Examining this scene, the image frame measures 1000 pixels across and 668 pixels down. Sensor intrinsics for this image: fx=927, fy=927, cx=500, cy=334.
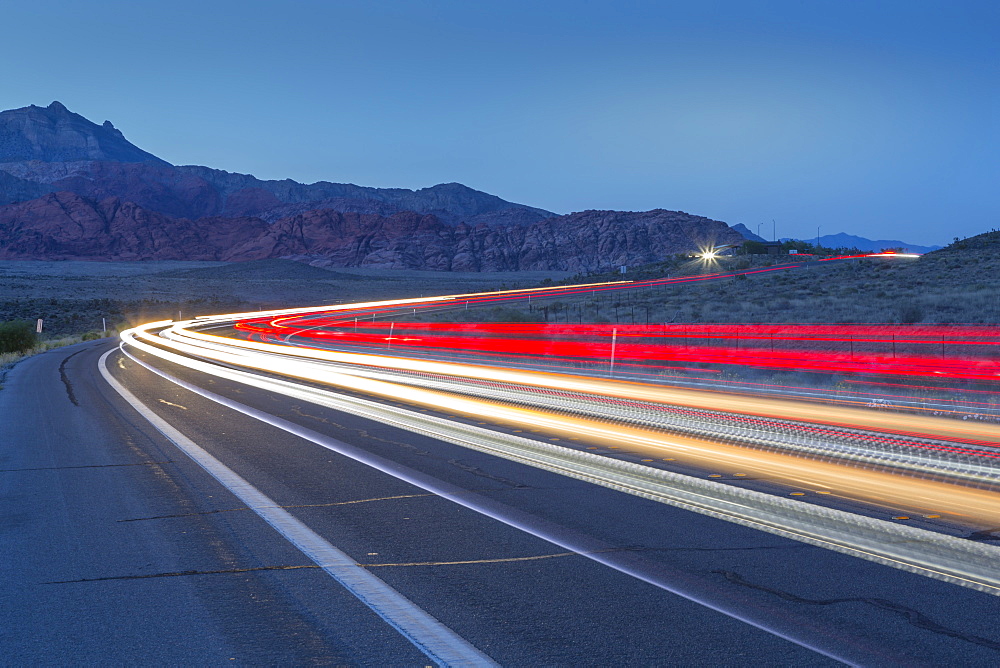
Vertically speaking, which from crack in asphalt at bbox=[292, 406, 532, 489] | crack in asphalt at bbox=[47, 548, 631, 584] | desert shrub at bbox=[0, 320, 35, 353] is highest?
crack in asphalt at bbox=[47, 548, 631, 584]

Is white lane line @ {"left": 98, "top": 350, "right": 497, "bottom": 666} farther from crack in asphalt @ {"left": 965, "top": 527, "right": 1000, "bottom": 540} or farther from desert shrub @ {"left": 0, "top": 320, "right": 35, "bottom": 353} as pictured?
desert shrub @ {"left": 0, "top": 320, "right": 35, "bottom": 353}

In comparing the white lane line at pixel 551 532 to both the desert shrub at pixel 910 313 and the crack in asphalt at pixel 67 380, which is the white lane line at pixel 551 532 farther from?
the desert shrub at pixel 910 313

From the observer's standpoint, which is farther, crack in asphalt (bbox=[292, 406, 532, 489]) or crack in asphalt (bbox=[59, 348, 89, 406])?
crack in asphalt (bbox=[59, 348, 89, 406])

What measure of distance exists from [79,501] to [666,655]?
19.8 feet

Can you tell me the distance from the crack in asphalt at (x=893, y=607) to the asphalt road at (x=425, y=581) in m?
0.02

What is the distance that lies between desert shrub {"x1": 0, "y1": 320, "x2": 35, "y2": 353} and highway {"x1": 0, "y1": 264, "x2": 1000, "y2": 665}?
30.3 m

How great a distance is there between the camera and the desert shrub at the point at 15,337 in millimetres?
40812

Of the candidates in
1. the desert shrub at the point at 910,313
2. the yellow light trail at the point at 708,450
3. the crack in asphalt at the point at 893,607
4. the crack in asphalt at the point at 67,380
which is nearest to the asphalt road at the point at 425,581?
the crack in asphalt at the point at 893,607

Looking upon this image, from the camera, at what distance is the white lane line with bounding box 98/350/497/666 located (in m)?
4.56

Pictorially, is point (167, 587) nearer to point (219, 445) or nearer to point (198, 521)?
point (198, 521)

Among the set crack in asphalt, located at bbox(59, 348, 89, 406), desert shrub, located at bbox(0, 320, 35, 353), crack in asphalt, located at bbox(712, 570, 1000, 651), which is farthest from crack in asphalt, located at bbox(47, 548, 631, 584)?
desert shrub, located at bbox(0, 320, 35, 353)

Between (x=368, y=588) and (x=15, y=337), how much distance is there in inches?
1640

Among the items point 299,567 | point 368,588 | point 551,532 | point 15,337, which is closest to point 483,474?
point 551,532

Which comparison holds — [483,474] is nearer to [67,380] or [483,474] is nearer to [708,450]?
[708,450]
